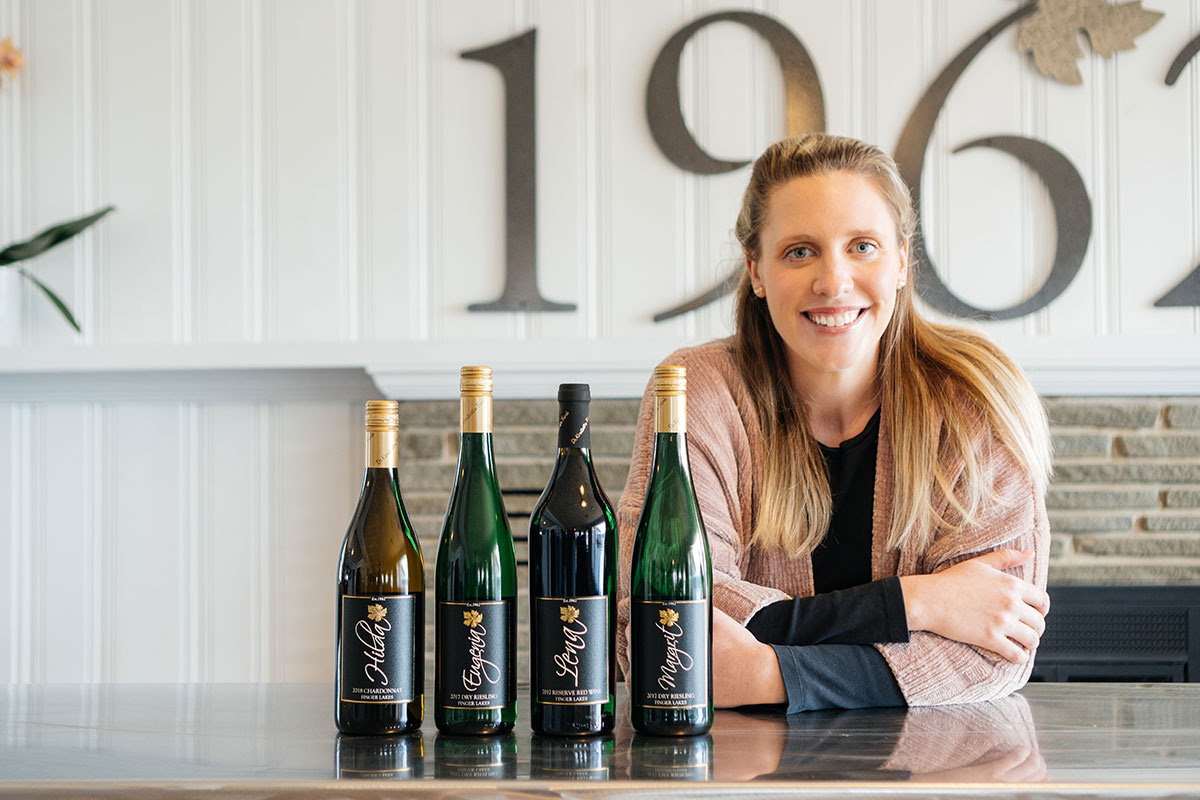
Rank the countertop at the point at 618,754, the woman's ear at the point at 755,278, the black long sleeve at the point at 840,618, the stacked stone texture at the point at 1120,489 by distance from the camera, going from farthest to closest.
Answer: the stacked stone texture at the point at 1120,489 < the woman's ear at the point at 755,278 < the black long sleeve at the point at 840,618 < the countertop at the point at 618,754

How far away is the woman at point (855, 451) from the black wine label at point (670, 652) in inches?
10.0

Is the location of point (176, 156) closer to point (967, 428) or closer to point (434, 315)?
point (434, 315)

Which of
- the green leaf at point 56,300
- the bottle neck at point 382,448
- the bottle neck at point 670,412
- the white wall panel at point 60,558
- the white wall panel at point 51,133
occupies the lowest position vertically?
the white wall panel at point 60,558

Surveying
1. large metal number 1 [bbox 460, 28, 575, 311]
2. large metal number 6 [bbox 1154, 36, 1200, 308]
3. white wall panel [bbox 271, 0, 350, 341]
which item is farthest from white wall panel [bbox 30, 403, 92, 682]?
large metal number 6 [bbox 1154, 36, 1200, 308]

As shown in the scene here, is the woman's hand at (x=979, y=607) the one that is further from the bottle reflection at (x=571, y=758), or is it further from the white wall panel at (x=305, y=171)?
the white wall panel at (x=305, y=171)

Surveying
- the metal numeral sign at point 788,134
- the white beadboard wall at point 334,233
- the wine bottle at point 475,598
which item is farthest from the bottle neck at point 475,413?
the metal numeral sign at point 788,134

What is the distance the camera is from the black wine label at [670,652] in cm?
75

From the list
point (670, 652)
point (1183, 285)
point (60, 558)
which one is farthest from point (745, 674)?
point (60, 558)

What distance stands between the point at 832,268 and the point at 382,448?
64 centimetres

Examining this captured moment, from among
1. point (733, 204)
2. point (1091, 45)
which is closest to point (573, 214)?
point (733, 204)

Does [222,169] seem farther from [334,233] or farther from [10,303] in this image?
[10,303]

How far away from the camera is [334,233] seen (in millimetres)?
2439

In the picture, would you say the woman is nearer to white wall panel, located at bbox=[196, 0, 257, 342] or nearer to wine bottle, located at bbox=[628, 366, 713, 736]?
wine bottle, located at bbox=[628, 366, 713, 736]

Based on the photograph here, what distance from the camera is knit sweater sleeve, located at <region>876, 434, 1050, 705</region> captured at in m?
0.98
